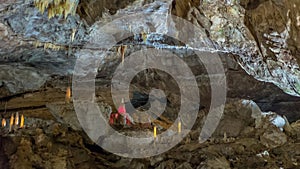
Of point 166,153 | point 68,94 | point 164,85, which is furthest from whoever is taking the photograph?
point 166,153

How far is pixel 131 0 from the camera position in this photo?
2.74 metres

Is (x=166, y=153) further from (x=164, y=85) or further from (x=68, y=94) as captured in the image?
(x=68, y=94)

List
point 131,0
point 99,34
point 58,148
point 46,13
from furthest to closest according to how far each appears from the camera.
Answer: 1. point 58,148
2. point 99,34
3. point 46,13
4. point 131,0

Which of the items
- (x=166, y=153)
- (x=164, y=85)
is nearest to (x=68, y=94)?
(x=164, y=85)

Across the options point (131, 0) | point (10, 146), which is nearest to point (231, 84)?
point (131, 0)

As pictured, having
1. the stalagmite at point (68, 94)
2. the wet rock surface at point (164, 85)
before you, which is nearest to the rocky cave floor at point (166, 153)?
the wet rock surface at point (164, 85)

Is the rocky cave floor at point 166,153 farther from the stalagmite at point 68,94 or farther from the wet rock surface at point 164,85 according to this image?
the stalagmite at point 68,94

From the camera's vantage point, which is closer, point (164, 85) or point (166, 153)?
point (164, 85)

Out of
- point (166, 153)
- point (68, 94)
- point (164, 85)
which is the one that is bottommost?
point (166, 153)

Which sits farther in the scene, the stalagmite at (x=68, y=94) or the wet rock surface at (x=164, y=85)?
the stalagmite at (x=68, y=94)

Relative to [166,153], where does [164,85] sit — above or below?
above

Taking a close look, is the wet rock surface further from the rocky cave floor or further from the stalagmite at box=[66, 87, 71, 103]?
the stalagmite at box=[66, 87, 71, 103]

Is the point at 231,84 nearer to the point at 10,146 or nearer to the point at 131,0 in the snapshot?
the point at 131,0

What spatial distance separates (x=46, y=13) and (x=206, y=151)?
4.48m
